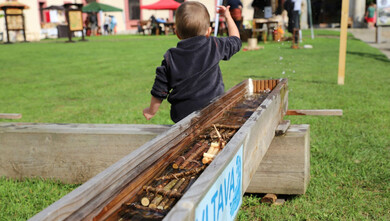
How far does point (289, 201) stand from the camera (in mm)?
3062

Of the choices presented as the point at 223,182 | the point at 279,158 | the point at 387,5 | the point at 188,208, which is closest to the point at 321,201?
the point at 279,158

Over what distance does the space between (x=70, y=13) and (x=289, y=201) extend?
957 inches

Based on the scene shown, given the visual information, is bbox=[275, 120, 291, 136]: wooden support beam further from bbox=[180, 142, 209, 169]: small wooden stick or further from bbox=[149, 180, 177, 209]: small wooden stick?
bbox=[149, 180, 177, 209]: small wooden stick

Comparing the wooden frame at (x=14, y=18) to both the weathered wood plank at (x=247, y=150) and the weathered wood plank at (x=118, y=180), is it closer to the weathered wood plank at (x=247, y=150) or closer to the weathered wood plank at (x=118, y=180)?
the weathered wood plank at (x=247, y=150)

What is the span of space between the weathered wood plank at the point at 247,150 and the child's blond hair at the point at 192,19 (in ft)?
2.23

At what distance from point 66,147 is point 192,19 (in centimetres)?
138

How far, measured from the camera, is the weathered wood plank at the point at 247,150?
1205mm

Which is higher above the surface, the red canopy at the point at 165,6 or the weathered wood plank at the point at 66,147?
the red canopy at the point at 165,6

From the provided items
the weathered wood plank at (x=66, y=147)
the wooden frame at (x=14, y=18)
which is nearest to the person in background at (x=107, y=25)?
the wooden frame at (x=14, y=18)

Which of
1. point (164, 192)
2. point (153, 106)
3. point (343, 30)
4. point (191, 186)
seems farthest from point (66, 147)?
point (343, 30)

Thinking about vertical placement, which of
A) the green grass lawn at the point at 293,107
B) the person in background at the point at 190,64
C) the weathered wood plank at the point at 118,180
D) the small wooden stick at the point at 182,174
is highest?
the person in background at the point at 190,64

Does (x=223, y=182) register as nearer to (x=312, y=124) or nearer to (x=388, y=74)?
(x=312, y=124)

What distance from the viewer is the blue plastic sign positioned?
133 centimetres

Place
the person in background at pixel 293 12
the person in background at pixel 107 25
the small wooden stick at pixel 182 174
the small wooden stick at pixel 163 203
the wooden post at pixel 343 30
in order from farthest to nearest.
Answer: the person in background at pixel 107 25 → the person in background at pixel 293 12 → the wooden post at pixel 343 30 → the small wooden stick at pixel 182 174 → the small wooden stick at pixel 163 203
